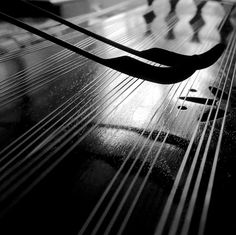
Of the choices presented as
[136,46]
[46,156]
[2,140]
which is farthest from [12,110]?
[136,46]

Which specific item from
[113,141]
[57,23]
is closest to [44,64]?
[113,141]

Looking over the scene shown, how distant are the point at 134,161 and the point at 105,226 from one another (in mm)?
243

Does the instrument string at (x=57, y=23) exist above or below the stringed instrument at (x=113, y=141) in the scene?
above

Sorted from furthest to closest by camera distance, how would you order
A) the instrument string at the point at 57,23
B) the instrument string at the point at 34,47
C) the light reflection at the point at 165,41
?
the instrument string at the point at 57,23 < the instrument string at the point at 34,47 < the light reflection at the point at 165,41

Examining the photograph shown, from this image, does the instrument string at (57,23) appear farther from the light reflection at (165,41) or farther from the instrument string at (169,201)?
the instrument string at (169,201)

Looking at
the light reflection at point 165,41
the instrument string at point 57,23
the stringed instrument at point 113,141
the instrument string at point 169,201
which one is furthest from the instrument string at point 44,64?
the instrument string at point 169,201

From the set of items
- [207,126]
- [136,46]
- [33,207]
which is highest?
[136,46]

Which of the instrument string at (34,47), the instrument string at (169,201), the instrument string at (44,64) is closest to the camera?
the instrument string at (169,201)

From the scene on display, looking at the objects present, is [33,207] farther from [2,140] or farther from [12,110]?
[12,110]

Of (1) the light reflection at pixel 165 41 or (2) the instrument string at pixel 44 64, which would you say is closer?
(1) the light reflection at pixel 165 41

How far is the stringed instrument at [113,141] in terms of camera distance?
0.60 m

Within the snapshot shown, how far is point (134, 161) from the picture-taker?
0.77 metres

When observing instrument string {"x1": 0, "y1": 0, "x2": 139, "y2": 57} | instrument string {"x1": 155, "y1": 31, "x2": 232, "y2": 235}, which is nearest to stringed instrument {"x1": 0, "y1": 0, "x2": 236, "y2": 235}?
instrument string {"x1": 155, "y1": 31, "x2": 232, "y2": 235}

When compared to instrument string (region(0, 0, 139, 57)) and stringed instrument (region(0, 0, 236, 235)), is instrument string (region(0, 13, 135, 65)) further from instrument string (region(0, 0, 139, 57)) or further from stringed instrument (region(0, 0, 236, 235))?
instrument string (region(0, 0, 139, 57))
